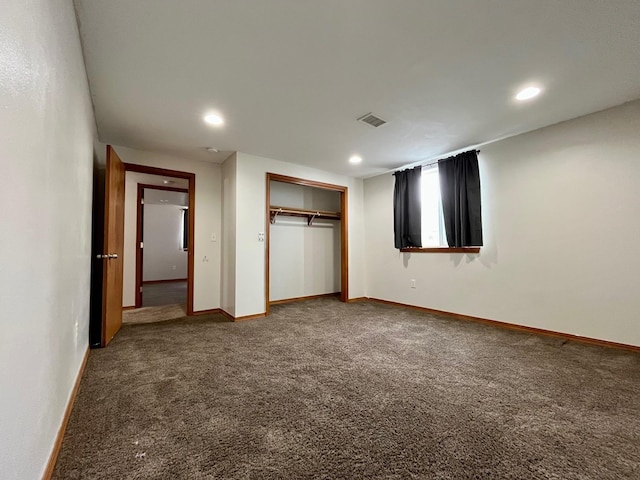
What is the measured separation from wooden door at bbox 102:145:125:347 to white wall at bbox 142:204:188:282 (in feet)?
18.5

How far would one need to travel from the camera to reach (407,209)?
14.5 feet

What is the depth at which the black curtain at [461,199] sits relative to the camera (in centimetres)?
355

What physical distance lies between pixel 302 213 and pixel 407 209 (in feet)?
6.12

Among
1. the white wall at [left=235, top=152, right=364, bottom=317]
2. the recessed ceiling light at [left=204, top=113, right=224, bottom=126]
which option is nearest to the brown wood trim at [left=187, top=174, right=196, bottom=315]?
the white wall at [left=235, top=152, right=364, bottom=317]

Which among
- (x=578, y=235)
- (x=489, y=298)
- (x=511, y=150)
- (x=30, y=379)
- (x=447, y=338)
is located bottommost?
(x=447, y=338)

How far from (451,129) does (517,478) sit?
307 centimetres

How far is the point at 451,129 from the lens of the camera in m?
3.06

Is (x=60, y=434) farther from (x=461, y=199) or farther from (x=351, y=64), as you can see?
(x=461, y=199)

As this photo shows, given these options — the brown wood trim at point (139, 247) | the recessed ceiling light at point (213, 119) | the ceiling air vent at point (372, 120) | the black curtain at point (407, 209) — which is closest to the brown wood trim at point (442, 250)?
the black curtain at point (407, 209)

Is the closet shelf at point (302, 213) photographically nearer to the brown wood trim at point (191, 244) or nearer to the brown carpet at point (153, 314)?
the brown wood trim at point (191, 244)

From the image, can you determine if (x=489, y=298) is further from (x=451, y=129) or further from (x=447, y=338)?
(x=451, y=129)

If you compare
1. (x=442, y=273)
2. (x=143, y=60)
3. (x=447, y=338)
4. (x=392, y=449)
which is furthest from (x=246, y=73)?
(x=442, y=273)

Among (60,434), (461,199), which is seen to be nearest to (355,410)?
(60,434)

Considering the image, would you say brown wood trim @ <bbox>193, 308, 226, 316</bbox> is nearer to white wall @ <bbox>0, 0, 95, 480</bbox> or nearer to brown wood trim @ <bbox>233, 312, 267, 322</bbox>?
brown wood trim @ <bbox>233, 312, 267, 322</bbox>
